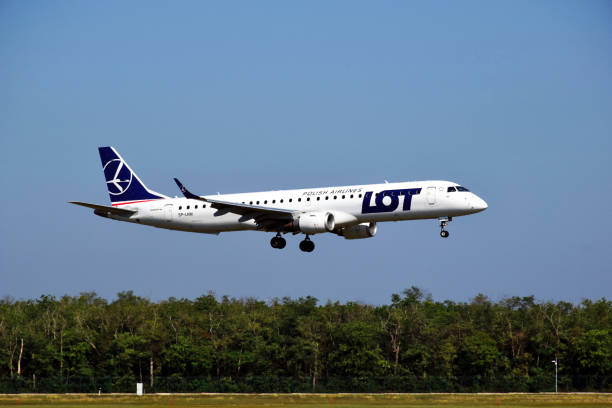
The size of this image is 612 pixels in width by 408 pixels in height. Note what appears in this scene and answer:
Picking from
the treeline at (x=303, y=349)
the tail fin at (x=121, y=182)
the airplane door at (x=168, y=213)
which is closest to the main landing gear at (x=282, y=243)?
the airplane door at (x=168, y=213)

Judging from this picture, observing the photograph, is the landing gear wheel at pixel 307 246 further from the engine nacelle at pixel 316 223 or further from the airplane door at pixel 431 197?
the airplane door at pixel 431 197

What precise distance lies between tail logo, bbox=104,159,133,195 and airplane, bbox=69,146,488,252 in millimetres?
112

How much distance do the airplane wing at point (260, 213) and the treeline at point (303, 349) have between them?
31.2 m

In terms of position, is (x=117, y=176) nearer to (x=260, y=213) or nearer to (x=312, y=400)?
(x=260, y=213)

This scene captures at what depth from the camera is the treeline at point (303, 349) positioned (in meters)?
104

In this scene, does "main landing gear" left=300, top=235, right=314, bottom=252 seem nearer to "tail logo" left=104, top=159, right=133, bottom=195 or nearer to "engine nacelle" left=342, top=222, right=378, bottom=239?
"engine nacelle" left=342, top=222, right=378, bottom=239

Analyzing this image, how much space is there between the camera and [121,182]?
8456cm

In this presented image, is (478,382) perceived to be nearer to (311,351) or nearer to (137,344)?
(311,351)

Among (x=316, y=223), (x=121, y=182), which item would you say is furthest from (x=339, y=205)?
(x=121, y=182)

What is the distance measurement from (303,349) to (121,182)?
38972 millimetres

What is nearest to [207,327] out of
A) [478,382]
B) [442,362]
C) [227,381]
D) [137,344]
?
[137,344]

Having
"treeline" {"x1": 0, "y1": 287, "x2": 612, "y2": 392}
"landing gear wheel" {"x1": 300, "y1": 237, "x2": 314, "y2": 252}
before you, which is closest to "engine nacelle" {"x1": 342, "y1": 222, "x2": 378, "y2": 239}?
"landing gear wheel" {"x1": 300, "y1": 237, "x2": 314, "y2": 252}

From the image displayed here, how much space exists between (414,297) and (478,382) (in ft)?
160

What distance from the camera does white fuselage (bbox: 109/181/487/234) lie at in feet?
229
